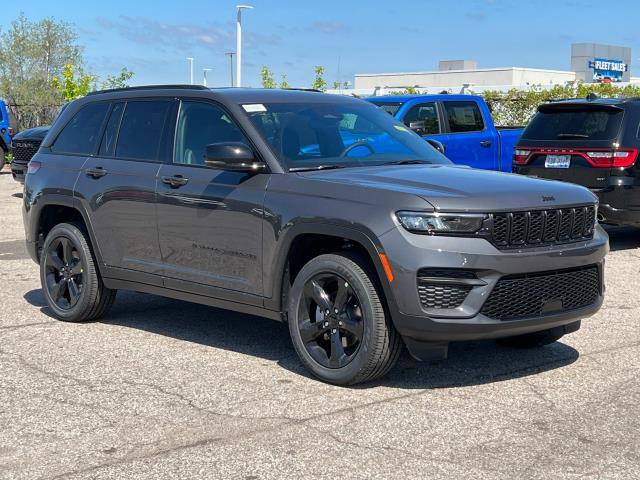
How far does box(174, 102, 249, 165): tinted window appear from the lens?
22.6 ft

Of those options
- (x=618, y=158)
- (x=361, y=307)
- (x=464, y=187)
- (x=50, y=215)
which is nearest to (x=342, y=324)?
(x=361, y=307)

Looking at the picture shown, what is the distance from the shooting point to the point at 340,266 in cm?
591

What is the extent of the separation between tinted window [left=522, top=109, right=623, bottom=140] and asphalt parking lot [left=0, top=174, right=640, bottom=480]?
4.34 m

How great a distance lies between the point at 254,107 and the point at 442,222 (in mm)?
1842

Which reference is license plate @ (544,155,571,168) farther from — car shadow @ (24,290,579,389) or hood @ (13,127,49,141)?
hood @ (13,127,49,141)

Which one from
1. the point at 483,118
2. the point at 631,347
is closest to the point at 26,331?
the point at 631,347

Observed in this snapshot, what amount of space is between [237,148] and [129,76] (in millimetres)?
30738

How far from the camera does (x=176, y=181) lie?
6941 millimetres

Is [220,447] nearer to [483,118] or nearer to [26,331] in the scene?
[26,331]

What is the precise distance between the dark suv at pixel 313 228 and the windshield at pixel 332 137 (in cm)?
2

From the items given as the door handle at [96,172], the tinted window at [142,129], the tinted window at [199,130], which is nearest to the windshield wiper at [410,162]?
the tinted window at [199,130]

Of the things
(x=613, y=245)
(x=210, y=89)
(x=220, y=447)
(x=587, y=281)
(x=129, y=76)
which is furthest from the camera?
(x=129, y=76)

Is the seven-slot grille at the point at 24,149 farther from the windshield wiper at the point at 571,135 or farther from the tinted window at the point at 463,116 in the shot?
the windshield wiper at the point at 571,135

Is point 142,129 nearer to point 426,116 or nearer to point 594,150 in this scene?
point 594,150
